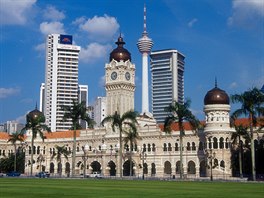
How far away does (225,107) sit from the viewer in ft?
304

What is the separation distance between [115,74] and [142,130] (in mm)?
19867

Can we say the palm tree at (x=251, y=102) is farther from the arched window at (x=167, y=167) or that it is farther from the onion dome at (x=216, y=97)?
the arched window at (x=167, y=167)

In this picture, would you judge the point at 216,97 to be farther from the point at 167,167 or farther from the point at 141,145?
the point at 141,145

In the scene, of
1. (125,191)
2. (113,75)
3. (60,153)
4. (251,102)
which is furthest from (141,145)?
(125,191)

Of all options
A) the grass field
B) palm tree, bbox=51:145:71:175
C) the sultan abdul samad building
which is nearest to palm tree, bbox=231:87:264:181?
the sultan abdul samad building

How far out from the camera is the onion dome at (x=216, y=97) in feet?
304

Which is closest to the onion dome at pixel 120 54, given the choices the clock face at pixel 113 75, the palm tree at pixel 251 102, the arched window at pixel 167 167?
the clock face at pixel 113 75

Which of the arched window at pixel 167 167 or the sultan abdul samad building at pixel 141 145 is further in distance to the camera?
the arched window at pixel 167 167

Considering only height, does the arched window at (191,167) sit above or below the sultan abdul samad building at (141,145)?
below

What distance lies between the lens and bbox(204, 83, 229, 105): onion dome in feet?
304

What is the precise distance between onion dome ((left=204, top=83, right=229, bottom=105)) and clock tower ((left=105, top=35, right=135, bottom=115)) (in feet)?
103

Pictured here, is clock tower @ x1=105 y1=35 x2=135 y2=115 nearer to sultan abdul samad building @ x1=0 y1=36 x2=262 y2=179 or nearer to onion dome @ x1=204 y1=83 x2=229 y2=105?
sultan abdul samad building @ x1=0 y1=36 x2=262 y2=179

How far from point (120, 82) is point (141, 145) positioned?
1990cm

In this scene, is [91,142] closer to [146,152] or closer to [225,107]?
[146,152]
